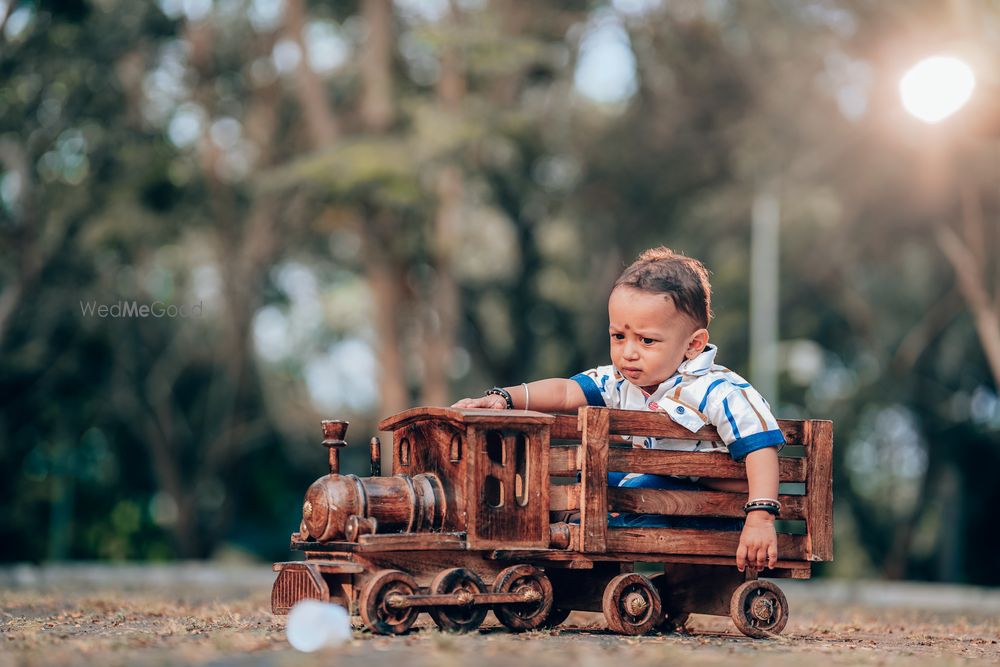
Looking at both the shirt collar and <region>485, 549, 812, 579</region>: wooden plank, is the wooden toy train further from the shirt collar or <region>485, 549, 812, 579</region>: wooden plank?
the shirt collar

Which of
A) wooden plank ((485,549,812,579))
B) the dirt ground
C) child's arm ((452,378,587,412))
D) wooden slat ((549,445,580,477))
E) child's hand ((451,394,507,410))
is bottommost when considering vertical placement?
the dirt ground

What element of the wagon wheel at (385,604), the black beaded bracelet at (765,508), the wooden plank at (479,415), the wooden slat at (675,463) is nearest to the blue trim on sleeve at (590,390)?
the wooden slat at (675,463)

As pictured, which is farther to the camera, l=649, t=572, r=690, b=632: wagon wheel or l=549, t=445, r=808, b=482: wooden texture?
l=649, t=572, r=690, b=632: wagon wheel

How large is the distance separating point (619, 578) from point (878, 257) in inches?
827

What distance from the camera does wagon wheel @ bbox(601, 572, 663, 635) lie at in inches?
225

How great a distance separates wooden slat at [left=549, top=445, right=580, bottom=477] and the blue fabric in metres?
0.25

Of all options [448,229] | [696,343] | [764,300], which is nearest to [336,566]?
[696,343]

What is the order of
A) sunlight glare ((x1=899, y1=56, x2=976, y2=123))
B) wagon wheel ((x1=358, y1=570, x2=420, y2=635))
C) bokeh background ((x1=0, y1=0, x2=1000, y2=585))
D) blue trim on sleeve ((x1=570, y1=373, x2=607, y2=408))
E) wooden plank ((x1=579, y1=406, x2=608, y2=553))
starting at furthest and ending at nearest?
1. bokeh background ((x1=0, y1=0, x2=1000, y2=585))
2. sunlight glare ((x1=899, y1=56, x2=976, y2=123))
3. blue trim on sleeve ((x1=570, y1=373, x2=607, y2=408))
4. wooden plank ((x1=579, y1=406, x2=608, y2=553))
5. wagon wheel ((x1=358, y1=570, x2=420, y2=635))

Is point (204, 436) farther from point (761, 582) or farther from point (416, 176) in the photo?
point (761, 582)

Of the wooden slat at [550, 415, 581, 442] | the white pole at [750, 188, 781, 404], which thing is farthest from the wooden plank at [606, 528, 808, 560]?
the white pole at [750, 188, 781, 404]

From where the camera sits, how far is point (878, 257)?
1008 inches

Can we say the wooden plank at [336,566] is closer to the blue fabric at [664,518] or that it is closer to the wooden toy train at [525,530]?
the wooden toy train at [525,530]

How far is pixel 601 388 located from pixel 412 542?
140 cm

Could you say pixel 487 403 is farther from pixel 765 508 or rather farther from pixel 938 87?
pixel 938 87
